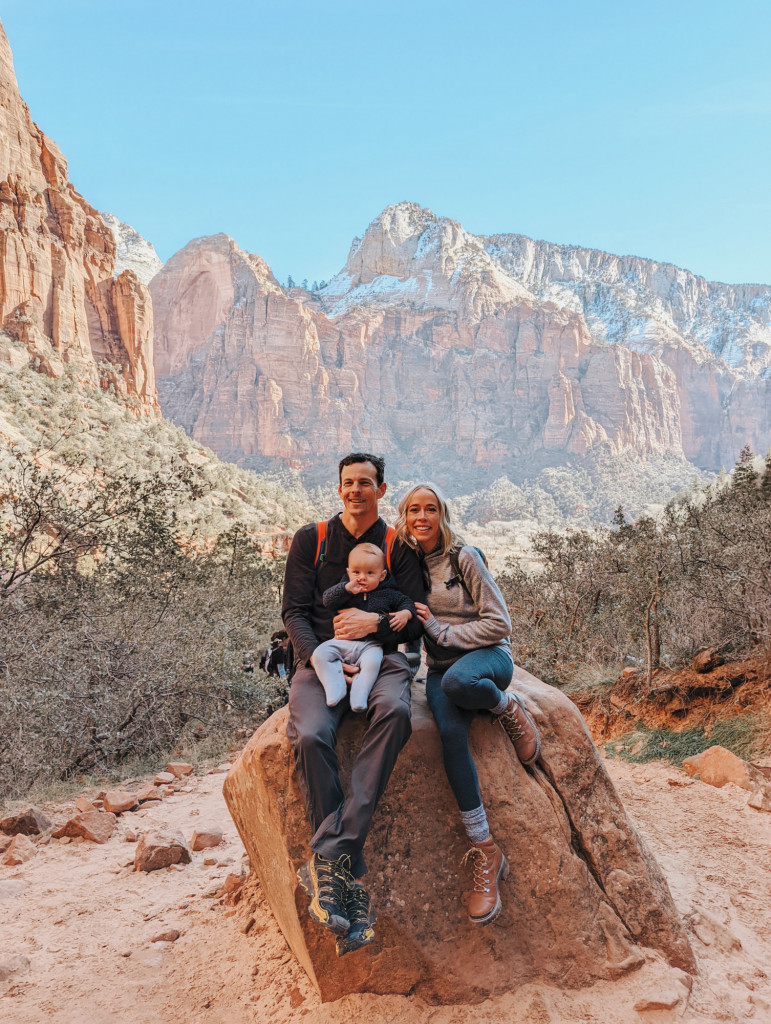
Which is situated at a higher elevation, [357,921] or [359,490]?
[359,490]

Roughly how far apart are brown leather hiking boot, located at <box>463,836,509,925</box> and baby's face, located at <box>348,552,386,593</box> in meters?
1.17

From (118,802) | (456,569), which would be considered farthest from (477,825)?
(118,802)

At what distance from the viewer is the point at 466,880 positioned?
8.42 feet

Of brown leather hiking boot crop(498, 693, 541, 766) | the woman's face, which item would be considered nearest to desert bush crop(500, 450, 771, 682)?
brown leather hiking boot crop(498, 693, 541, 766)

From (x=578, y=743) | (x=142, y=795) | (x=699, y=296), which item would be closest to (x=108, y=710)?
(x=142, y=795)

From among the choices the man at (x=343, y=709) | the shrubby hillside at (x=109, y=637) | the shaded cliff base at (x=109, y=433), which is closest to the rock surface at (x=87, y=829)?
the shrubby hillside at (x=109, y=637)

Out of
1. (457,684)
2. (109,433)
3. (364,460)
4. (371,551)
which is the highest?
(109,433)

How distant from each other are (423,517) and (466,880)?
5.23 ft

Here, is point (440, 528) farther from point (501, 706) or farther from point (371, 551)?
point (501, 706)

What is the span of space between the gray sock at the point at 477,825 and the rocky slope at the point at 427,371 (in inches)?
3492

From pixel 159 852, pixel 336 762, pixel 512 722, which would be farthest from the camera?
pixel 159 852

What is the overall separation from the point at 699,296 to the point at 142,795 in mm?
189758

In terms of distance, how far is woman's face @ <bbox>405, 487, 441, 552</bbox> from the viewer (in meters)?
2.97

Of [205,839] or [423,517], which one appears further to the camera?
[205,839]
